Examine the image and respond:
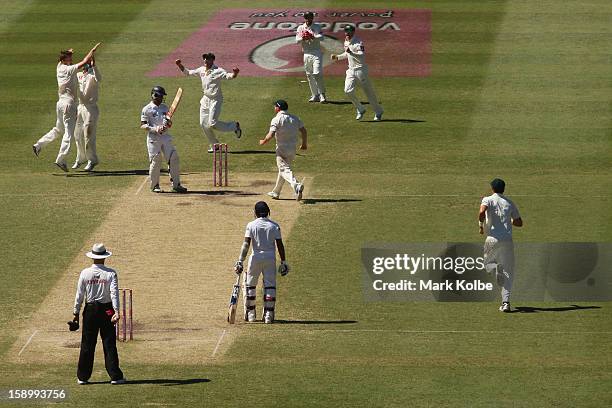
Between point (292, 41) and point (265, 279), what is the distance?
19.7 m

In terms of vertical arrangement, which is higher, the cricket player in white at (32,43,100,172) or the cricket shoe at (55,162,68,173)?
the cricket player in white at (32,43,100,172)

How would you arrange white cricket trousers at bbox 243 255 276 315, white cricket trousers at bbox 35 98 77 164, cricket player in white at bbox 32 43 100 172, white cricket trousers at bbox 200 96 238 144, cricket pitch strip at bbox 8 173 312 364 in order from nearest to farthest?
1. cricket pitch strip at bbox 8 173 312 364
2. white cricket trousers at bbox 243 255 276 315
3. cricket player in white at bbox 32 43 100 172
4. white cricket trousers at bbox 35 98 77 164
5. white cricket trousers at bbox 200 96 238 144

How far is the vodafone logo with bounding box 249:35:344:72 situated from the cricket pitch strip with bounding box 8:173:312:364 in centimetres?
865

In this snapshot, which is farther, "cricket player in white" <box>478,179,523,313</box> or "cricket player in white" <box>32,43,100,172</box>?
"cricket player in white" <box>32,43,100,172</box>

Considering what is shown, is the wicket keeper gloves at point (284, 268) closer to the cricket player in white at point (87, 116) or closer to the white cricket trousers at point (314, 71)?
the cricket player in white at point (87, 116)

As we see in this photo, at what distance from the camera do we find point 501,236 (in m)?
24.8

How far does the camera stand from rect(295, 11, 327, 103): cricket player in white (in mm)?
38500

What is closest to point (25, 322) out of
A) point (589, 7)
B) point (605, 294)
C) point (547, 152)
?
point (605, 294)

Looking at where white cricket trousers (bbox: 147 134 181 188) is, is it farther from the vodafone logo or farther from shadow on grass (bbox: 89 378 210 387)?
shadow on grass (bbox: 89 378 210 387)

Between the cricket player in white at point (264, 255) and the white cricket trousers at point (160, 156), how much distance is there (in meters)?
7.57

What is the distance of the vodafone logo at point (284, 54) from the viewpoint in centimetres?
4166

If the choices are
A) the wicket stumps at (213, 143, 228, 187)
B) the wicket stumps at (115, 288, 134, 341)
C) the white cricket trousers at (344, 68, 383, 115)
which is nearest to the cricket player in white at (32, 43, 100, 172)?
the wicket stumps at (213, 143, 228, 187)

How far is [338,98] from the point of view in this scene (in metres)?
39.6

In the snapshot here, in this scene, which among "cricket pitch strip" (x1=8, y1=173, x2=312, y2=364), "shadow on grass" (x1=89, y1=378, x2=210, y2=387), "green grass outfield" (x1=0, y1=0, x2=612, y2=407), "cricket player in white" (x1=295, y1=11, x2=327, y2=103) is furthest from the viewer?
"cricket player in white" (x1=295, y1=11, x2=327, y2=103)
